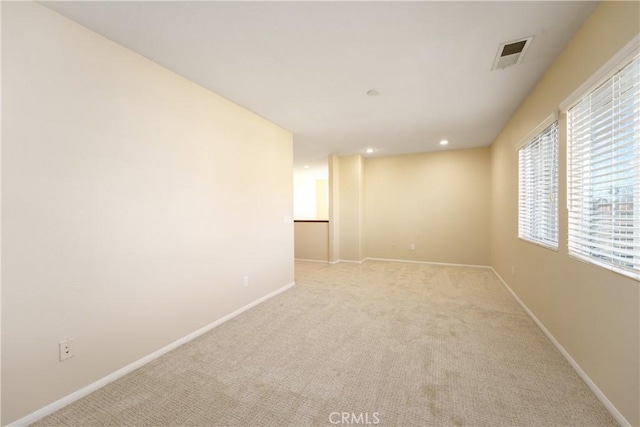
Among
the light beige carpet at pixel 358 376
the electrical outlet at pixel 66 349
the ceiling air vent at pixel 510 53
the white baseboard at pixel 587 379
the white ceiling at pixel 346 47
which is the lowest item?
the light beige carpet at pixel 358 376

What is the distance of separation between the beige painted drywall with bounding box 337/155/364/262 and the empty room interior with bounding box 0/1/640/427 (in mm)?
2613

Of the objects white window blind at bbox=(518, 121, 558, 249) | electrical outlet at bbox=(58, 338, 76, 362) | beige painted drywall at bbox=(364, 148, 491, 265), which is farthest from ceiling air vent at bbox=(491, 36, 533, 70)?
electrical outlet at bbox=(58, 338, 76, 362)

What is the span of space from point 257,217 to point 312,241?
292 cm

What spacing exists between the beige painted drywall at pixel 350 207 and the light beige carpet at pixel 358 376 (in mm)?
2813

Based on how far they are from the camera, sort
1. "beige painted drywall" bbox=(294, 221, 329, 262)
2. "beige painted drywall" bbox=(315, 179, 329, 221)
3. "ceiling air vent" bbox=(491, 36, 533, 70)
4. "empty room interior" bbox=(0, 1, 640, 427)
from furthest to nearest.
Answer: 1. "beige painted drywall" bbox=(315, 179, 329, 221)
2. "beige painted drywall" bbox=(294, 221, 329, 262)
3. "ceiling air vent" bbox=(491, 36, 533, 70)
4. "empty room interior" bbox=(0, 1, 640, 427)

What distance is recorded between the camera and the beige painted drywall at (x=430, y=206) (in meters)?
5.32

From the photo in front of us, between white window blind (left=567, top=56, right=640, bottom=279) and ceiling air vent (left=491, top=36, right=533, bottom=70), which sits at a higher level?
ceiling air vent (left=491, top=36, right=533, bottom=70)

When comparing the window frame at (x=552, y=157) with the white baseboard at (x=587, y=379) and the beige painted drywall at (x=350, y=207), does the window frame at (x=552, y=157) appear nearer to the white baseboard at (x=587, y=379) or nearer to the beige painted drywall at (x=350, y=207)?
the white baseboard at (x=587, y=379)

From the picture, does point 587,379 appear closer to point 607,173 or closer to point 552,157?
point 607,173

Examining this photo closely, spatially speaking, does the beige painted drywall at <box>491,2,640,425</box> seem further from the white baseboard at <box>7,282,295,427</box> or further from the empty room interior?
the white baseboard at <box>7,282,295,427</box>

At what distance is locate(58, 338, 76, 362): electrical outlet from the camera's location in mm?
1636

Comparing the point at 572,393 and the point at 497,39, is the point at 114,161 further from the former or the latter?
the point at 572,393

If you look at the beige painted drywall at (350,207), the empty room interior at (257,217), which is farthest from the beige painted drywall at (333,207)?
the empty room interior at (257,217)

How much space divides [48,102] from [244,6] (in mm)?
1312
